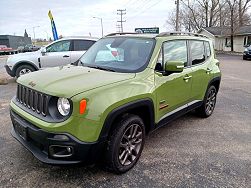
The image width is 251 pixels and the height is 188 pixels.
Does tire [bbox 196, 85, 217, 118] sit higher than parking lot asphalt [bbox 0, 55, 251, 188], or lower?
higher

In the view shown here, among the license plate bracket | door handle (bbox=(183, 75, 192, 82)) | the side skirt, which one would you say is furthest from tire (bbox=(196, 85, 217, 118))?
the license plate bracket

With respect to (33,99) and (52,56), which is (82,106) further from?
(52,56)

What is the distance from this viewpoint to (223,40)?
4825cm

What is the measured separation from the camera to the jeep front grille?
2.78m

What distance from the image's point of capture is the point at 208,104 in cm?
537

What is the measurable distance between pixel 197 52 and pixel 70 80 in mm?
2798

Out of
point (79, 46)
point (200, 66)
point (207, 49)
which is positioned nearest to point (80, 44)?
point (79, 46)

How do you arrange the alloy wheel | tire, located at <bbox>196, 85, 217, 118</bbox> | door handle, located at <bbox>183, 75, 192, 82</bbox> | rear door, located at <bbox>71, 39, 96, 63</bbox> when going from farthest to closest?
rear door, located at <bbox>71, 39, 96, 63</bbox> < tire, located at <bbox>196, 85, 217, 118</bbox> < door handle, located at <bbox>183, 75, 192, 82</bbox> < the alloy wheel

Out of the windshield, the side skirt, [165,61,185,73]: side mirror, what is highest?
the windshield

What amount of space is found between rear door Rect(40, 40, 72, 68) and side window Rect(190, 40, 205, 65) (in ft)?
18.3

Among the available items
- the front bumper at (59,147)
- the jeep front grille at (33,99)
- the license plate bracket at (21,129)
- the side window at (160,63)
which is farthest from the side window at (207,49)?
the license plate bracket at (21,129)

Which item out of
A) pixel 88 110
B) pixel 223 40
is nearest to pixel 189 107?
pixel 88 110

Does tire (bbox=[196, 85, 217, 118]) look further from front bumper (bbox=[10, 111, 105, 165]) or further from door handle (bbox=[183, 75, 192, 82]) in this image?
front bumper (bbox=[10, 111, 105, 165])

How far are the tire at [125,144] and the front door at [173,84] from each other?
0.44 meters
